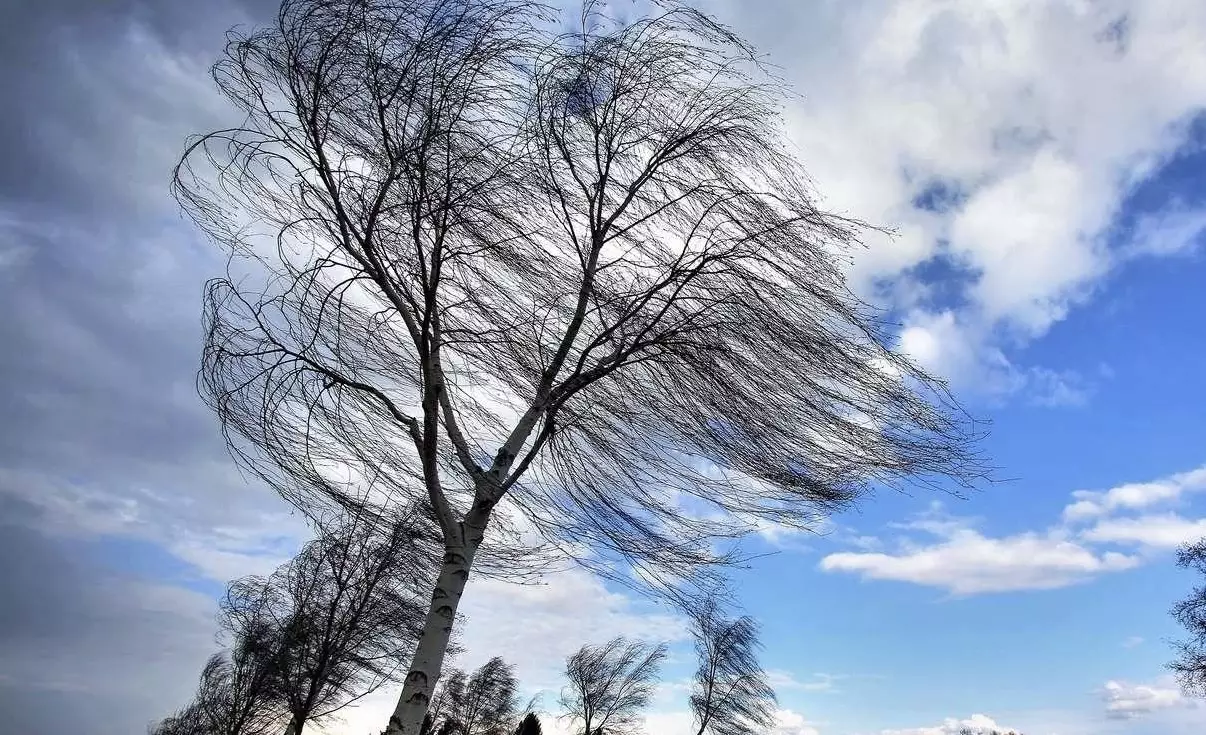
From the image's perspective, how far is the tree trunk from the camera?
509 centimetres

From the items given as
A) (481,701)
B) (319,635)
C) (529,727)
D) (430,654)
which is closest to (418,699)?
(430,654)

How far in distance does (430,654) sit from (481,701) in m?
36.2

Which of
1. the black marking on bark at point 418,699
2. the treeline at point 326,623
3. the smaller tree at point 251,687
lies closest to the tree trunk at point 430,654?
the black marking on bark at point 418,699

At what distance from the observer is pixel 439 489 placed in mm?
5641

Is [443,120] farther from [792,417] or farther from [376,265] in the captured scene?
[792,417]

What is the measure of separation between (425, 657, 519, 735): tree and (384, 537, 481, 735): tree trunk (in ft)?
103

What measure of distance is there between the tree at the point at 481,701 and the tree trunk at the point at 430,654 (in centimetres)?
3138

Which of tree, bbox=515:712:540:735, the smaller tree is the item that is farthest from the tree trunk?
tree, bbox=515:712:540:735

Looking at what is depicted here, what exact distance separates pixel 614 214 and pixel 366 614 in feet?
41.2

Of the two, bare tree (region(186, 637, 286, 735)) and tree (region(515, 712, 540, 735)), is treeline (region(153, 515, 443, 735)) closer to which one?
bare tree (region(186, 637, 286, 735))

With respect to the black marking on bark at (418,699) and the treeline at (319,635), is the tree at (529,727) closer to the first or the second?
the treeline at (319,635)

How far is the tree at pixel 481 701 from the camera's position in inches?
1382

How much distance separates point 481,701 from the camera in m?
38.1

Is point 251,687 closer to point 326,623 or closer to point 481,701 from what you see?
point 326,623
